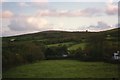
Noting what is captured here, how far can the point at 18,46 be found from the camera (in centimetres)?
549

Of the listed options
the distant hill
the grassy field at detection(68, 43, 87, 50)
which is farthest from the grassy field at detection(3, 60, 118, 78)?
the distant hill

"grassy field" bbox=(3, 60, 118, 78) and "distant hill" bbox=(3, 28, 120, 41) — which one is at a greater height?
"distant hill" bbox=(3, 28, 120, 41)

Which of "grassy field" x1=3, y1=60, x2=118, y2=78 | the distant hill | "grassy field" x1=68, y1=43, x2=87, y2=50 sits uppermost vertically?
the distant hill

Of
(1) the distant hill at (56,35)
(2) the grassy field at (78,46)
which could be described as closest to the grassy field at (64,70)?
(2) the grassy field at (78,46)

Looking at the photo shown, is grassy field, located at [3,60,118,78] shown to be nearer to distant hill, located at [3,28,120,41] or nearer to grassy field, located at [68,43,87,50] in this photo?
grassy field, located at [68,43,87,50]

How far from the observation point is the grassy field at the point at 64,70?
5.38 metres

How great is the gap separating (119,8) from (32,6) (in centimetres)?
162

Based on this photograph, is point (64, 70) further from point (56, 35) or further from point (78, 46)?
point (56, 35)

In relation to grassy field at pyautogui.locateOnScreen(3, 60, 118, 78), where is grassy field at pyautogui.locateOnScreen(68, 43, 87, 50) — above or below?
above

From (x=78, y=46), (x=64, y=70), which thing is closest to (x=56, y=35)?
(x=78, y=46)

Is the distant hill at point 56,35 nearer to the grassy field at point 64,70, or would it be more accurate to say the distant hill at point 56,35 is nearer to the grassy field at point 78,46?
the grassy field at point 78,46

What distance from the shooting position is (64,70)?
5.44 metres

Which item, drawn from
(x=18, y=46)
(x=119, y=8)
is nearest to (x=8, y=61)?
(x=18, y=46)

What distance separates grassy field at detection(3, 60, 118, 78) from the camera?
5383 mm
